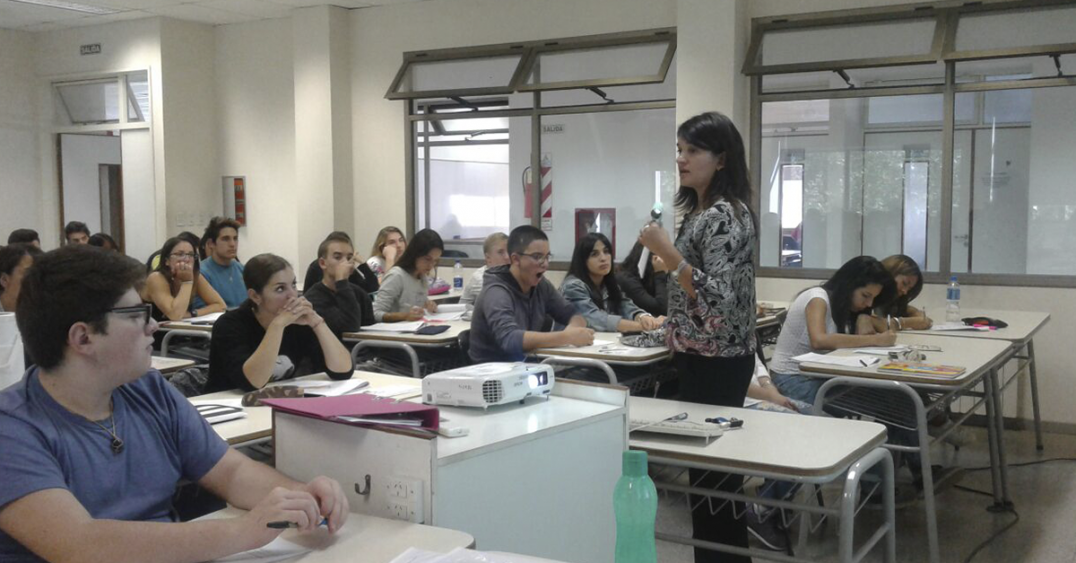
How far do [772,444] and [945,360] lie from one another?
186cm

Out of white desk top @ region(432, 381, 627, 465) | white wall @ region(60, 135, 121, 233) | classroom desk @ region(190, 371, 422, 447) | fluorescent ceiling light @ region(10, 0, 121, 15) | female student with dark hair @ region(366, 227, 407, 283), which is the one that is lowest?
classroom desk @ region(190, 371, 422, 447)

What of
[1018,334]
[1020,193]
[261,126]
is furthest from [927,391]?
[261,126]

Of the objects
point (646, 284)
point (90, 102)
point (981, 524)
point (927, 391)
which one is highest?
point (90, 102)

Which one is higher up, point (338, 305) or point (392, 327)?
point (338, 305)

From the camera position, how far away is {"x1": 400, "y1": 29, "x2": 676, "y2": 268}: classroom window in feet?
23.7

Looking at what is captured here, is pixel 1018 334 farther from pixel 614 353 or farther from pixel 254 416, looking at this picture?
pixel 254 416

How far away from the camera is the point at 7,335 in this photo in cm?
264

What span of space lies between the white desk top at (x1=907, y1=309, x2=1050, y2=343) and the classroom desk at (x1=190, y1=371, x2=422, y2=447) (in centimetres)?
293

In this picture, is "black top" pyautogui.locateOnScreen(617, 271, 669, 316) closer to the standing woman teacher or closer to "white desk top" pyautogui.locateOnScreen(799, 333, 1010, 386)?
"white desk top" pyautogui.locateOnScreen(799, 333, 1010, 386)

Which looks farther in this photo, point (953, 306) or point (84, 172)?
point (84, 172)

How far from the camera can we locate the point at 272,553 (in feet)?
5.14

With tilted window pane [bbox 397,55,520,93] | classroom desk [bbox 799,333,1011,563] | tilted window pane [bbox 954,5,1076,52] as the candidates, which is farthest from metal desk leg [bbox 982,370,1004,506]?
tilted window pane [bbox 397,55,520,93]

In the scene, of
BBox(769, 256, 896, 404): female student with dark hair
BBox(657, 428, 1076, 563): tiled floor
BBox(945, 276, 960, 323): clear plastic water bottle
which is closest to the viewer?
BBox(657, 428, 1076, 563): tiled floor

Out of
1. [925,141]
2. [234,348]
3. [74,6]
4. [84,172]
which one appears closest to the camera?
[234,348]
